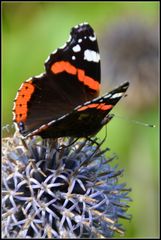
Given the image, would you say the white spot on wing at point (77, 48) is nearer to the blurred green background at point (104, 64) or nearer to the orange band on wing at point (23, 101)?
the orange band on wing at point (23, 101)

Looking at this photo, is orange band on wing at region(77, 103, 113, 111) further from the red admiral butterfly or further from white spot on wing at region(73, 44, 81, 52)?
white spot on wing at region(73, 44, 81, 52)

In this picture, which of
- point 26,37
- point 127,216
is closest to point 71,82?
point 127,216

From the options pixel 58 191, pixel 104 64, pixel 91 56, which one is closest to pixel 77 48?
pixel 91 56

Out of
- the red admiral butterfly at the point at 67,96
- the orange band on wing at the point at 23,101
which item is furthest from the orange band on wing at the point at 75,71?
the orange band on wing at the point at 23,101

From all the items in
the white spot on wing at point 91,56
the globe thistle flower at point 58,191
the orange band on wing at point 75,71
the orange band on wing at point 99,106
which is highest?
the white spot on wing at point 91,56

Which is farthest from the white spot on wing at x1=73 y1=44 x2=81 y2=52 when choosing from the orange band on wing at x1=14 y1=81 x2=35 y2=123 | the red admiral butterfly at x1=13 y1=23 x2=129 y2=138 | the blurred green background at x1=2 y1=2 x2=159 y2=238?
the blurred green background at x1=2 y1=2 x2=159 y2=238

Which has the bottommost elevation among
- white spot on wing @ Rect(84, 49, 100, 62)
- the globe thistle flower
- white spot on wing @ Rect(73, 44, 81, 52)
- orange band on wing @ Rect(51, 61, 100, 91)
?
the globe thistle flower
